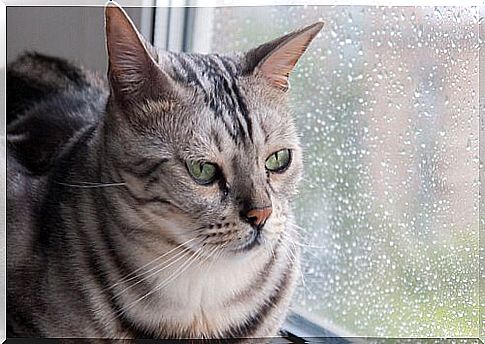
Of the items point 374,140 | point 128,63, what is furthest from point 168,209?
point 374,140

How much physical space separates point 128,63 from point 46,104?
33 centimetres

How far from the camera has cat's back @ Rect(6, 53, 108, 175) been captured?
1.21 m

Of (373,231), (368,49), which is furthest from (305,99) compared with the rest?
(373,231)

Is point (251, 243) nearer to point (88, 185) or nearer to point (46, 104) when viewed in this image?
point (88, 185)

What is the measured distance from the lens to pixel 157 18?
1.21 m

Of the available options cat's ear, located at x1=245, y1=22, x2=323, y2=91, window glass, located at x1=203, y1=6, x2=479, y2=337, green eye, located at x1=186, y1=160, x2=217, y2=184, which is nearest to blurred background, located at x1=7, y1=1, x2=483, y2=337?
window glass, located at x1=203, y1=6, x2=479, y2=337

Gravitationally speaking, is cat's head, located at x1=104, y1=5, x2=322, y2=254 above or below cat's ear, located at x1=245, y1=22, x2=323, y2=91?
below

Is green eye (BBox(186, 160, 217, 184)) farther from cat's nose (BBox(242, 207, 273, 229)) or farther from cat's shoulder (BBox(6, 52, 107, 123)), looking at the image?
cat's shoulder (BBox(6, 52, 107, 123))

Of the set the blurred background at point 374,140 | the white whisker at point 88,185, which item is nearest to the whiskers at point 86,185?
the white whisker at point 88,185

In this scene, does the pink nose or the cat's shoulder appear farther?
the cat's shoulder

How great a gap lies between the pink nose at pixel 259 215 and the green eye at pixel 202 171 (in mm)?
64

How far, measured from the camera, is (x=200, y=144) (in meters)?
0.99

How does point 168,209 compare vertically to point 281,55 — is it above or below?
below

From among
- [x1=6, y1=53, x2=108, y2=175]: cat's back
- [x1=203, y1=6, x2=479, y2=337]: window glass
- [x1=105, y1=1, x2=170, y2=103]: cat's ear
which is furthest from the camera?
[x1=6, y1=53, x2=108, y2=175]: cat's back
